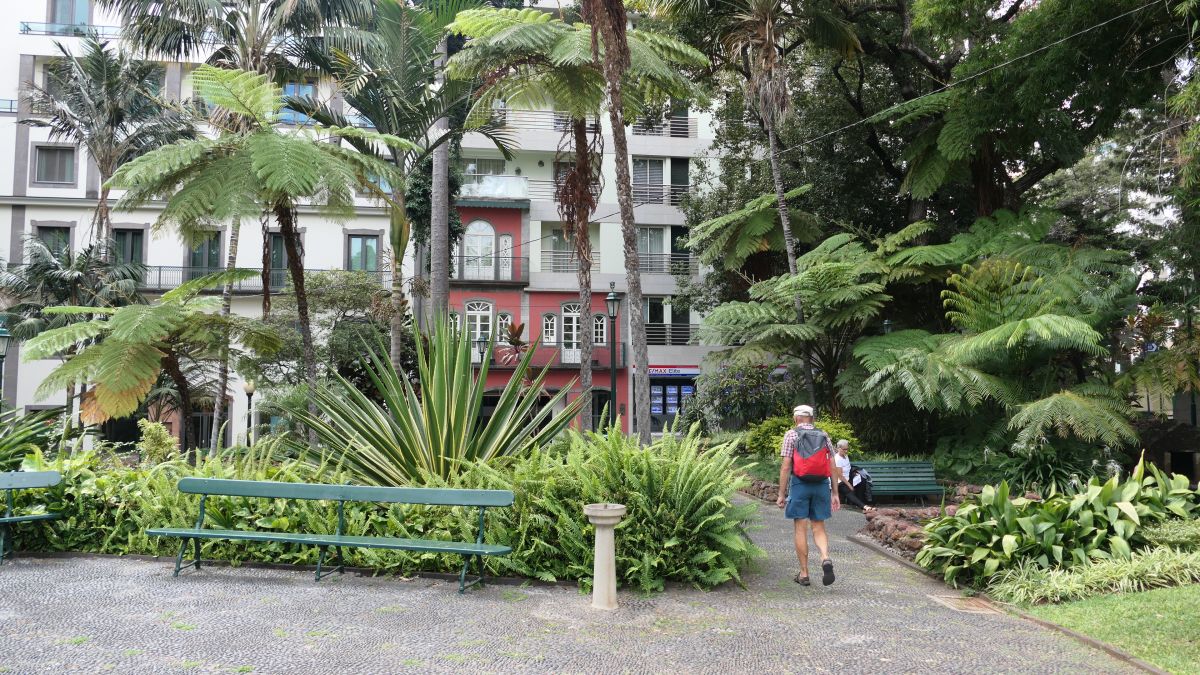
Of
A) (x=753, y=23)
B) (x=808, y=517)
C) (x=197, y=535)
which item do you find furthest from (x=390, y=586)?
(x=753, y=23)

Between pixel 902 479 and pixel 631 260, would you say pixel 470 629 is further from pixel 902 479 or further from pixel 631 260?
pixel 902 479

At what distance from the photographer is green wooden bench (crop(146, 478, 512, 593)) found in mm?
6395

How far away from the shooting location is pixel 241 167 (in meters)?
9.12

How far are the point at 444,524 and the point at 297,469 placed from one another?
1.81 meters

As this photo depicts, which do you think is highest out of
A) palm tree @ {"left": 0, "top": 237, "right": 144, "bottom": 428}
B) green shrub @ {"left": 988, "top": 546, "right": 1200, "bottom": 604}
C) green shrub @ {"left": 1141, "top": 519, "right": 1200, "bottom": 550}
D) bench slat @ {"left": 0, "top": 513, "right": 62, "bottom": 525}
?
palm tree @ {"left": 0, "top": 237, "right": 144, "bottom": 428}

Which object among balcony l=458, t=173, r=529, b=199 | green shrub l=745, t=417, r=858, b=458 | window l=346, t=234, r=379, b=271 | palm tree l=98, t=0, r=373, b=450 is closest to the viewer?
palm tree l=98, t=0, r=373, b=450

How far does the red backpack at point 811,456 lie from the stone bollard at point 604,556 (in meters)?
1.72

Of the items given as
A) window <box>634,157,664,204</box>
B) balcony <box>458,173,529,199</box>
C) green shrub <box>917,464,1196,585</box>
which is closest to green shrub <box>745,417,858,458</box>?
green shrub <box>917,464,1196,585</box>

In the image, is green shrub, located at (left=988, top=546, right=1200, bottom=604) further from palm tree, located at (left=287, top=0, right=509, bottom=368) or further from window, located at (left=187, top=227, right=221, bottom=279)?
window, located at (left=187, top=227, right=221, bottom=279)

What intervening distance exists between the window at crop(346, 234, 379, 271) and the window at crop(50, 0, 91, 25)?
1243 centimetres

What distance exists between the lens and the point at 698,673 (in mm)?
4770

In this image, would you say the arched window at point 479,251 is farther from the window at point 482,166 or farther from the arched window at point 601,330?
the arched window at point 601,330

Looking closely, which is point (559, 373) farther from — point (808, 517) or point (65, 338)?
point (808, 517)

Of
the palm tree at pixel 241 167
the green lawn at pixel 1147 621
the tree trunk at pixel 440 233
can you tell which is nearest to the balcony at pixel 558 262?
the tree trunk at pixel 440 233
